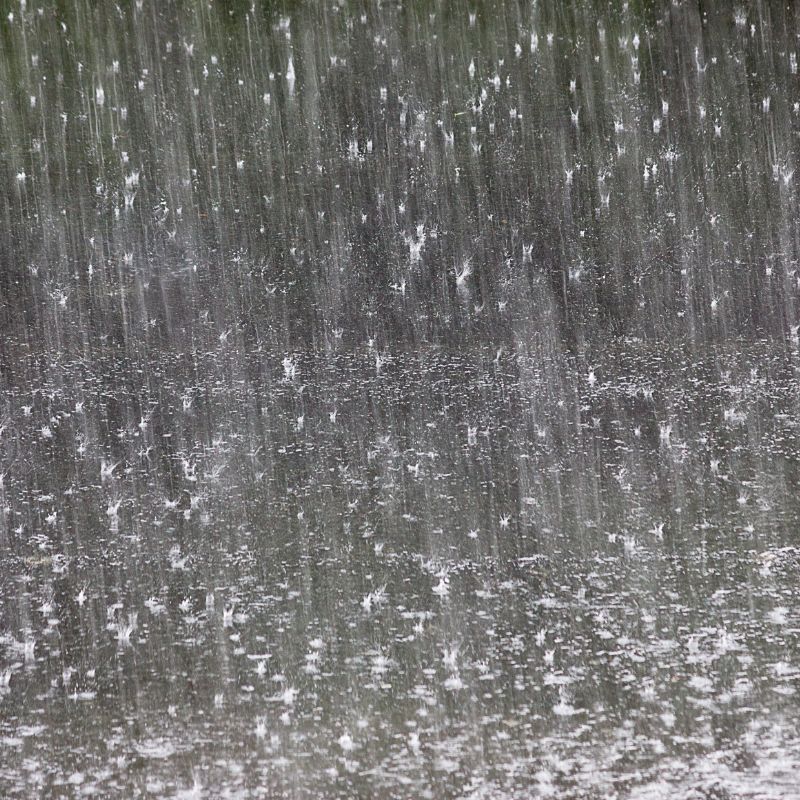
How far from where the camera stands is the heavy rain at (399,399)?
1.58 m

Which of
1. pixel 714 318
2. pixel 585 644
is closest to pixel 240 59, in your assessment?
pixel 714 318

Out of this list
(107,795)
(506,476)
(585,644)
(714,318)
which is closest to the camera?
(107,795)

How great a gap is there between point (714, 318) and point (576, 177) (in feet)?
1.55

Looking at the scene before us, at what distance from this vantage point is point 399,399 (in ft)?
5.99

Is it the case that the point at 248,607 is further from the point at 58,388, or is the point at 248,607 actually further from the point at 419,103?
the point at 419,103

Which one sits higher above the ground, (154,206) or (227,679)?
(154,206)

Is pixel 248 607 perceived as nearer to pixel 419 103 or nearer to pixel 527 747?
pixel 527 747

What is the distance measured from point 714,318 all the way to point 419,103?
88cm

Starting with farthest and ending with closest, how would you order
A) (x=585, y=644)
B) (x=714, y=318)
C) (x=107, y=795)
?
(x=714, y=318) < (x=585, y=644) < (x=107, y=795)

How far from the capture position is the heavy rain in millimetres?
1575

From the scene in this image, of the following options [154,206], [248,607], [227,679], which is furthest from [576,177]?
[227,679]

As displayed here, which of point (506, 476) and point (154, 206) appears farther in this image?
point (154, 206)

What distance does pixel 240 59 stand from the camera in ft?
6.52

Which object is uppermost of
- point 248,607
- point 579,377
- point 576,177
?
point 576,177
